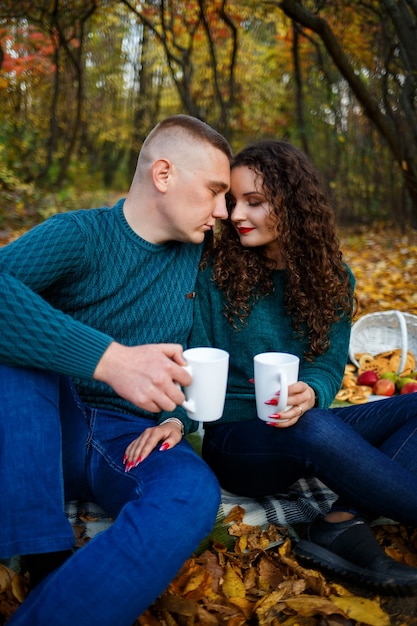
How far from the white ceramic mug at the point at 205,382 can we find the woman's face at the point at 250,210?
0.64 m

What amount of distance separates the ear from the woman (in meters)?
0.26

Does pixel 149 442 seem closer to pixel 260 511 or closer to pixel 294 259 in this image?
pixel 260 511

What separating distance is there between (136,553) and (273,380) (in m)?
0.60

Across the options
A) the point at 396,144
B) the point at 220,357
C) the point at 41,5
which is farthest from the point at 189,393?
the point at 41,5

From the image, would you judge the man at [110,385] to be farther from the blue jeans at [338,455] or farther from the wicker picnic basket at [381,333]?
the wicker picnic basket at [381,333]

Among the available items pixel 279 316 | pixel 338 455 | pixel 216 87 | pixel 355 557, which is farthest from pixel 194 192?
pixel 216 87

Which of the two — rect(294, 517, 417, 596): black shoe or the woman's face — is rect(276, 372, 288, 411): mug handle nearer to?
rect(294, 517, 417, 596): black shoe

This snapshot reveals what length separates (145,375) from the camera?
5.32 feet

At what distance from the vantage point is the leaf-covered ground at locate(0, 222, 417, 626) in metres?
1.73

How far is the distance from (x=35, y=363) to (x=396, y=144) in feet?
16.2

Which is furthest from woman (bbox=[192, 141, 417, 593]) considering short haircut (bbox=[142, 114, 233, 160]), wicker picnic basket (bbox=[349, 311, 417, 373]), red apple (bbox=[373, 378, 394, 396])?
wicker picnic basket (bbox=[349, 311, 417, 373])

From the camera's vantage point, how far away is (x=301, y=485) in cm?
243

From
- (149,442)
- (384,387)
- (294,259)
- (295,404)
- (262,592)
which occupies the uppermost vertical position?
(294,259)

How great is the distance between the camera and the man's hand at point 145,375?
1.62m
